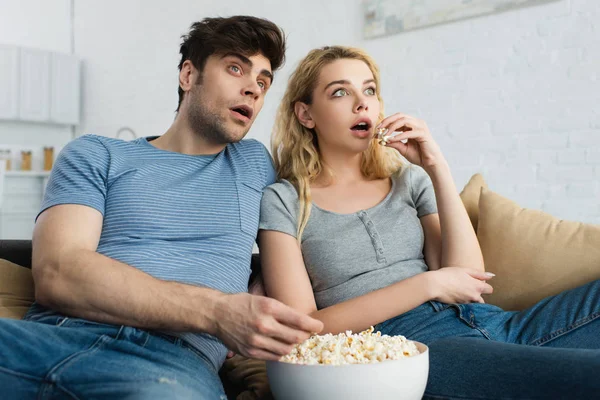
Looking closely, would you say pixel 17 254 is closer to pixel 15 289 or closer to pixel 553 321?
pixel 15 289

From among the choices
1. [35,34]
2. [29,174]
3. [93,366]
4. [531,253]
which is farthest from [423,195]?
[35,34]

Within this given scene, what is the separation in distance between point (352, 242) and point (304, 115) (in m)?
0.50

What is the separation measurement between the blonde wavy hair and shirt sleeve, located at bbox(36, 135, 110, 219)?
0.54 m

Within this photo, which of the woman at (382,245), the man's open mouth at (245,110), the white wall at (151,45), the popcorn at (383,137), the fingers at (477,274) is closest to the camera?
the woman at (382,245)

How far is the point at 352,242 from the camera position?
165cm

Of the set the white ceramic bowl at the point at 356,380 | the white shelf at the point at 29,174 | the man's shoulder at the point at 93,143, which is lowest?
the white shelf at the point at 29,174

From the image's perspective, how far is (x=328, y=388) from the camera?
1.06 m

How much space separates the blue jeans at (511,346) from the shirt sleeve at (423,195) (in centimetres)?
33

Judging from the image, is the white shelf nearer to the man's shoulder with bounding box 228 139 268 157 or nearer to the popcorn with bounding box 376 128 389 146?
the man's shoulder with bounding box 228 139 268 157

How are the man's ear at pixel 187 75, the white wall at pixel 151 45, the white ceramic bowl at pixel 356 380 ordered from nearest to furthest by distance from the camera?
the white ceramic bowl at pixel 356 380 → the man's ear at pixel 187 75 → the white wall at pixel 151 45

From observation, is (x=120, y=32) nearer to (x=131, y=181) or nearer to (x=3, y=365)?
(x=131, y=181)

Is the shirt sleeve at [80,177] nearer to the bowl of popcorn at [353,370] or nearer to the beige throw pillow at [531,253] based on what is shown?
the bowl of popcorn at [353,370]

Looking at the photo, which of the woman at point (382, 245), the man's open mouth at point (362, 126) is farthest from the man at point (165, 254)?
the man's open mouth at point (362, 126)

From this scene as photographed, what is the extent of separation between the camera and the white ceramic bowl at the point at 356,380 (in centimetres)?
104
